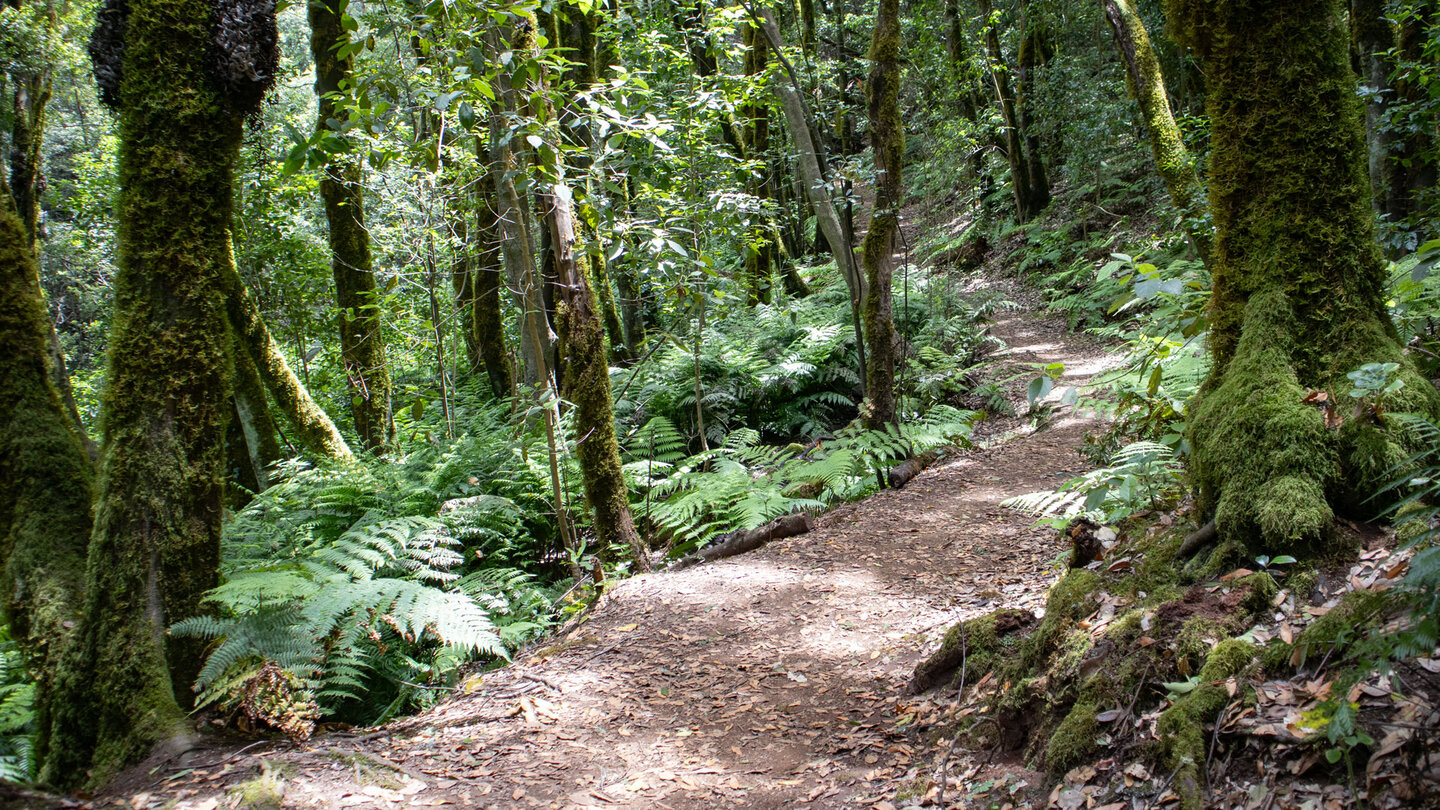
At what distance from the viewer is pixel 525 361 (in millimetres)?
9555

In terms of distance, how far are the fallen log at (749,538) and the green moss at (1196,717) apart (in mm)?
3797

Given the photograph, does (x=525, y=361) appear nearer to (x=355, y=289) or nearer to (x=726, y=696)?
(x=355, y=289)

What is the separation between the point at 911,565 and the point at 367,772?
333 centimetres

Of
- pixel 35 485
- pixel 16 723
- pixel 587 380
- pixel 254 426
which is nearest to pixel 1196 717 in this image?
pixel 587 380

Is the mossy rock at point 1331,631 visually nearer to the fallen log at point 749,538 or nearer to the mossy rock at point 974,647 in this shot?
the mossy rock at point 974,647

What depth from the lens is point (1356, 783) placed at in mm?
1511

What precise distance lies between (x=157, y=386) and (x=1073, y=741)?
3.77 metres

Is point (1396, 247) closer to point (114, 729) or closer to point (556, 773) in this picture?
point (556, 773)

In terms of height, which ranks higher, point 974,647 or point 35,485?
point 35,485

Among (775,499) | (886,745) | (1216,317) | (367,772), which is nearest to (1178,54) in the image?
(775,499)

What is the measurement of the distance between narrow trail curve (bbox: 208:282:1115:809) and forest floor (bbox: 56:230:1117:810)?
0.01m

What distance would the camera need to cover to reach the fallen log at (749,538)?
5.61 metres

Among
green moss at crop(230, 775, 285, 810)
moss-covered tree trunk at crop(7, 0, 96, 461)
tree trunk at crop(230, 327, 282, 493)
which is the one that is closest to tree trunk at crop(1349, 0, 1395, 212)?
green moss at crop(230, 775, 285, 810)

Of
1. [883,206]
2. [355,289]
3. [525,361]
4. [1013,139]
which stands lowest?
[525,361]
